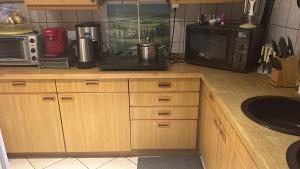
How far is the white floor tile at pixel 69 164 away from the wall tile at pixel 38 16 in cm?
130

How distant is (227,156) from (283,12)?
45.6 inches

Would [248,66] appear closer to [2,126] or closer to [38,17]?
[38,17]

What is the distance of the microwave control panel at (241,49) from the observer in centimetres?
171

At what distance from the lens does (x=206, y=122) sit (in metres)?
1.84

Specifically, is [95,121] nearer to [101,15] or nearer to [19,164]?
[19,164]

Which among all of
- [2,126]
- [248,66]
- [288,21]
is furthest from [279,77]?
[2,126]

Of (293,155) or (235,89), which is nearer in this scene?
(293,155)

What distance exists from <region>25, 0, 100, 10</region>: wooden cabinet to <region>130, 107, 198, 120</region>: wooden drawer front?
0.87 metres

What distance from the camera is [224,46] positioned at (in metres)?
1.83

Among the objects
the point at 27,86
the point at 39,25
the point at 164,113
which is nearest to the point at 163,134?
the point at 164,113

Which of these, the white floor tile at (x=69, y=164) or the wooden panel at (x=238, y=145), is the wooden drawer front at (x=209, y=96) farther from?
the white floor tile at (x=69, y=164)

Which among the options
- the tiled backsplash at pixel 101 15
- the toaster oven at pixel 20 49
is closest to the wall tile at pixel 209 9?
the tiled backsplash at pixel 101 15

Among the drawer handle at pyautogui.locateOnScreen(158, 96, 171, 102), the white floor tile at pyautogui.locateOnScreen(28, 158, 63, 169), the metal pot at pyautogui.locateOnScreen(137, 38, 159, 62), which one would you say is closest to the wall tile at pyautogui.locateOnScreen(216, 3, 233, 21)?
the metal pot at pyautogui.locateOnScreen(137, 38, 159, 62)

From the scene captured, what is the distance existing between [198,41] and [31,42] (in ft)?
4.33
